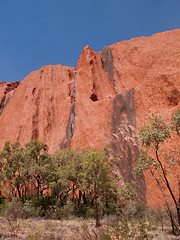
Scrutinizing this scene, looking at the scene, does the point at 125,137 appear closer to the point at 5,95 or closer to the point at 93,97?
the point at 93,97

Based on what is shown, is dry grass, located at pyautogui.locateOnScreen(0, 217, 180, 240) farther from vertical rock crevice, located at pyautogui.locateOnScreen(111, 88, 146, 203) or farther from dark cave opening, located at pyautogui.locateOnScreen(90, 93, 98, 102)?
dark cave opening, located at pyautogui.locateOnScreen(90, 93, 98, 102)

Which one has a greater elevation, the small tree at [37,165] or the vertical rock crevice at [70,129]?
the vertical rock crevice at [70,129]

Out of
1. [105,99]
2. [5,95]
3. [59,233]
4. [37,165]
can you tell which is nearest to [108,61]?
[105,99]

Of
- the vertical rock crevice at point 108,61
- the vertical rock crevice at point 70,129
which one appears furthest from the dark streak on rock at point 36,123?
the vertical rock crevice at point 108,61

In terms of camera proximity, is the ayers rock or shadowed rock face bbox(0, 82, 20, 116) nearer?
the ayers rock

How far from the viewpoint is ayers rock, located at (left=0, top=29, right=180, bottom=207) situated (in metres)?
25.0

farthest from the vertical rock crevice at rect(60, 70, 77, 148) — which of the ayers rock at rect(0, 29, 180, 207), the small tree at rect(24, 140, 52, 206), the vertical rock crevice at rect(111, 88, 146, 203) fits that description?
the small tree at rect(24, 140, 52, 206)

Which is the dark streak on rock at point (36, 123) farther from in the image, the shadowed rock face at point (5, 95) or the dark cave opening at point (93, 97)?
the shadowed rock face at point (5, 95)

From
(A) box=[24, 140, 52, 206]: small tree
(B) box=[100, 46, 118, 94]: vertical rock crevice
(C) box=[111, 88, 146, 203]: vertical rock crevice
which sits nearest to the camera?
(A) box=[24, 140, 52, 206]: small tree

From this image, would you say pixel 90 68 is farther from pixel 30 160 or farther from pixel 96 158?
pixel 96 158

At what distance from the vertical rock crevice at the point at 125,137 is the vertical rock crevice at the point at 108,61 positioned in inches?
345

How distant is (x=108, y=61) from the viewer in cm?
3847

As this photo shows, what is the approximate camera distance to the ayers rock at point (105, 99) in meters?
25.0

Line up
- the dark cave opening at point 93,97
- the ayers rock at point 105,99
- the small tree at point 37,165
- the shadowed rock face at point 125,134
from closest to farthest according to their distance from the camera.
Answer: the small tree at point 37,165
the shadowed rock face at point 125,134
the ayers rock at point 105,99
the dark cave opening at point 93,97
